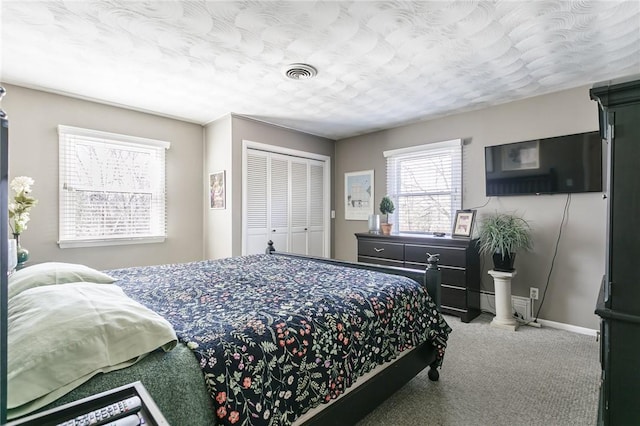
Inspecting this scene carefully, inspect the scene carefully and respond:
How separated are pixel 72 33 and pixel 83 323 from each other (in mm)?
2304

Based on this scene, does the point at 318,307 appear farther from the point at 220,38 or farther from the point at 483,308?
the point at 483,308

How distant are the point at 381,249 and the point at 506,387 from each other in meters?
2.20

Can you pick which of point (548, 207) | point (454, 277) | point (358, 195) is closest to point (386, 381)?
point (454, 277)

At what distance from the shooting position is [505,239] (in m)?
3.16

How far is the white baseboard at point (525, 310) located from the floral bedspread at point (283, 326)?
75.8 inches

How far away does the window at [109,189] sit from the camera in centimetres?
333

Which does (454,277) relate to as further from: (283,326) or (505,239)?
(283,326)

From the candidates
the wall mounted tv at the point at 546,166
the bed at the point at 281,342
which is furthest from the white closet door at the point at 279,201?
the wall mounted tv at the point at 546,166

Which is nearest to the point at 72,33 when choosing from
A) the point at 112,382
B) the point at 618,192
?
the point at 112,382

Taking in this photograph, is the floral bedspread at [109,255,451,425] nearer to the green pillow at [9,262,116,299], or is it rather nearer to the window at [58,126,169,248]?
the green pillow at [9,262,116,299]

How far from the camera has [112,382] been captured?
88 centimetres

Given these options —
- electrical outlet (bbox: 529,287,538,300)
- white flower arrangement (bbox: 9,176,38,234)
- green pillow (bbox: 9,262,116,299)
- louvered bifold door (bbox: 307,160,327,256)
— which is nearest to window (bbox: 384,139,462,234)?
electrical outlet (bbox: 529,287,538,300)

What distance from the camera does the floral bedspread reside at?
1092 millimetres

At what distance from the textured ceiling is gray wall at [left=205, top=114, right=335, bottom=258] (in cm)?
51
